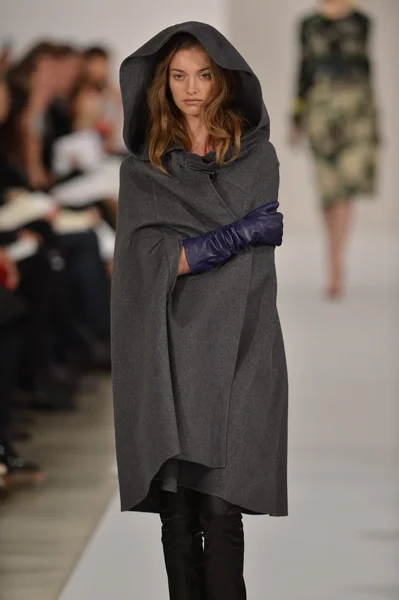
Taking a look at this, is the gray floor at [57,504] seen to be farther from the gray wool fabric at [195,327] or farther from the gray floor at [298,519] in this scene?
the gray wool fabric at [195,327]

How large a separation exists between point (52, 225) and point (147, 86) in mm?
3261

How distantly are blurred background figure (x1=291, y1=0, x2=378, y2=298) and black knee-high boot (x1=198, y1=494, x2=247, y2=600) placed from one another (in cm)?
602

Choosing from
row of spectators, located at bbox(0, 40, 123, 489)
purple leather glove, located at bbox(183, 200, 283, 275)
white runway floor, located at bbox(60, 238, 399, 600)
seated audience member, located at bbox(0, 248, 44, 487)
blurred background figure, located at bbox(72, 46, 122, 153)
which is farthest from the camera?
blurred background figure, located at bbox(72, 46, 122, 153)

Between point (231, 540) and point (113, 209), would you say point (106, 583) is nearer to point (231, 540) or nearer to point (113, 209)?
point (231, 540)

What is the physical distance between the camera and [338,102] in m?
8.49

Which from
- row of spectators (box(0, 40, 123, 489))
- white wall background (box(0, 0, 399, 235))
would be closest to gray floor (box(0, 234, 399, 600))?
row of spectators (box(0, 40, 123, 489))

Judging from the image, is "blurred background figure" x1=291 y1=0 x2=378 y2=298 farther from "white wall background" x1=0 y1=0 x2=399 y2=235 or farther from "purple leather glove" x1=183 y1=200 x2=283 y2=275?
"purple leather glove" x1=183 y1=200 x2=283 y2=275

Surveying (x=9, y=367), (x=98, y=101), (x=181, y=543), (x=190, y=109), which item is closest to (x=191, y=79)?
(x=190, y=109)

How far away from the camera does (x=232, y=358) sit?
8.27 feet

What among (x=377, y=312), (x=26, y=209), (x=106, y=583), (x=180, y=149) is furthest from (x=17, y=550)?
(x=377, y=312)

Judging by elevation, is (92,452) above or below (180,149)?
below

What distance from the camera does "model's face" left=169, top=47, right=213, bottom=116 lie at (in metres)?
2.55

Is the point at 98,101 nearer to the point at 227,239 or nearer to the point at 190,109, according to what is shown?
the point at 190,109

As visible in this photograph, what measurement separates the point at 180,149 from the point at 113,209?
4.13 metres
